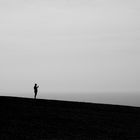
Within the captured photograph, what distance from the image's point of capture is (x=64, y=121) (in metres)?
24.9

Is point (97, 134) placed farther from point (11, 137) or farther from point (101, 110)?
point (101, 110)

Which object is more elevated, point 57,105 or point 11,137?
point 57,105

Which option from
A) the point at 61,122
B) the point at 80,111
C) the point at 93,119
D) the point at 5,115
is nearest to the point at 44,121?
the point at 61,122

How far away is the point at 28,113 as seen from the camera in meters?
26.0

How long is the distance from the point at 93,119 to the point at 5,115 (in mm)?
7287

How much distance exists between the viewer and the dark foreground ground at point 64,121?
2041 cm

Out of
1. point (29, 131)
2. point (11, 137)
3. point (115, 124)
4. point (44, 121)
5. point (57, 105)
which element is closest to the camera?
point (11, 137)

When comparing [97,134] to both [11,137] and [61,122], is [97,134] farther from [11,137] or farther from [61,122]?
[11,137]

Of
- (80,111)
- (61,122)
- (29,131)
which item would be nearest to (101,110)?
(80,111)

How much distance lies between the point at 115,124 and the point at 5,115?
858 cm

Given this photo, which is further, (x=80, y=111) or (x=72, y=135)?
(x=80, y=111)

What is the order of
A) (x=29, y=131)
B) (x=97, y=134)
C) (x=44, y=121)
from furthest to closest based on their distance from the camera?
(x=44, y=121) < (x=97, y=134) < (x=29, y=131)

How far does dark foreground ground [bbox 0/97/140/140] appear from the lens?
20.4 m

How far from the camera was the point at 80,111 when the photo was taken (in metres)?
30.1
